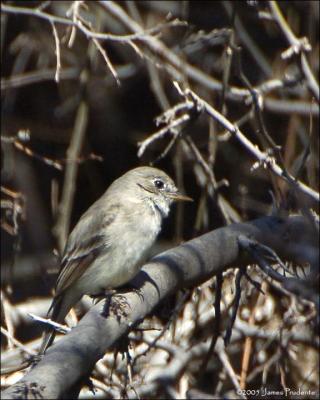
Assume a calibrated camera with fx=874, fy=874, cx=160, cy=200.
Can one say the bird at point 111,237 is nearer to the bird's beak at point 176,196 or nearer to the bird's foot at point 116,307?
the bird's beak at point 176,196

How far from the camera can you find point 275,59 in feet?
22.9

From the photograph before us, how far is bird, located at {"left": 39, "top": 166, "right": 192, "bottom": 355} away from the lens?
15.1 feet

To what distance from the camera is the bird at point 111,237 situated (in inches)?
182

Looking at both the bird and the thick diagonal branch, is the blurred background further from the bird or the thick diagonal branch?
the thick diagonal branch

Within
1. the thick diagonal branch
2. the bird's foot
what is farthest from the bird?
the bird's foot

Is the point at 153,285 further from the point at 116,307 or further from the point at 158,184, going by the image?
the point at 158,184

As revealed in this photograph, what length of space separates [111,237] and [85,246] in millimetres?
182

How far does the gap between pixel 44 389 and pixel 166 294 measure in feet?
4.13

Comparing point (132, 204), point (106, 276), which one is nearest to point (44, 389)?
point (106, 276)

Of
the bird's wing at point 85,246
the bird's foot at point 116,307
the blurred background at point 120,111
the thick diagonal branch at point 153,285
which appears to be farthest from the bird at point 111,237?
the bird's foot at point 116,307

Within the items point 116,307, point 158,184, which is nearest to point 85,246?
point 158,184

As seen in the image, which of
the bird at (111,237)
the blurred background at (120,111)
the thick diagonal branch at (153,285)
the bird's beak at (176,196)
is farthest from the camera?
the blurred background at (120,111)


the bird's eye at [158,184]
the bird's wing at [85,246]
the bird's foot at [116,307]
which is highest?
the bird's eye at [158,184]

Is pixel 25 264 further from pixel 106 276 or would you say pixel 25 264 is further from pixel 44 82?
pixel 106 276
